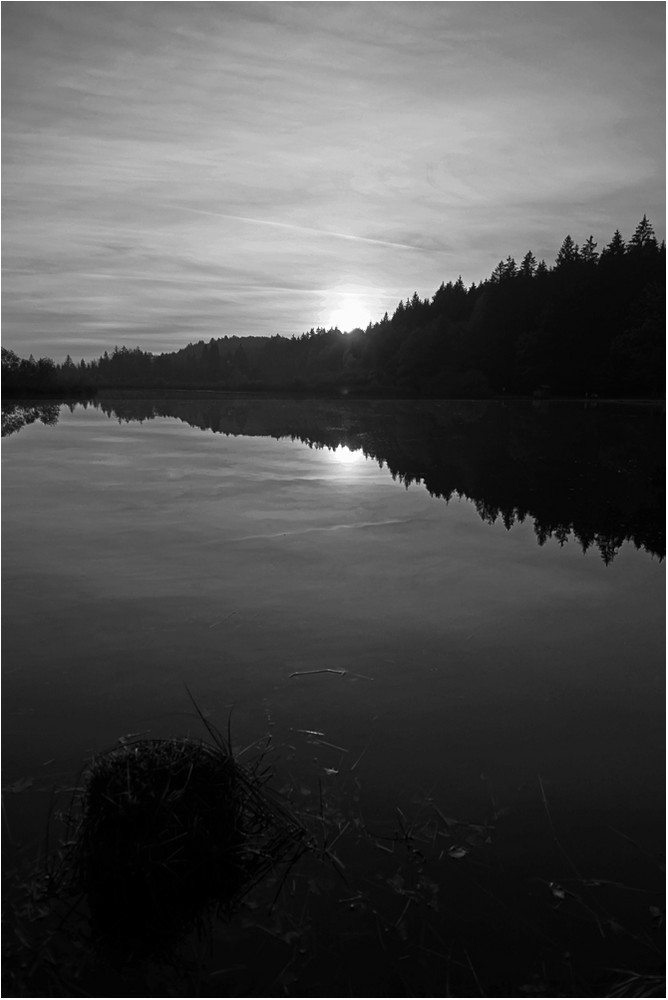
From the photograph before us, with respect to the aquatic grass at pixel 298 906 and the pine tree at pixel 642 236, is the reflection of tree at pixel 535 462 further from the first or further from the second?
the pine tree at pixel 642 236

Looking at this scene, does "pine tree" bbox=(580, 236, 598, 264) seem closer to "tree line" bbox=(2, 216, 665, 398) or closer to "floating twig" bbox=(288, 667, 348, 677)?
"tree line" bbox=(2, 216, 665, 398)

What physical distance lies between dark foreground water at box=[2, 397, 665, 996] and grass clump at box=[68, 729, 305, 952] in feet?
0.98

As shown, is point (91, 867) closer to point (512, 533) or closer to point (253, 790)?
point (253, 790)

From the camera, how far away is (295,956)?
13.5 feet

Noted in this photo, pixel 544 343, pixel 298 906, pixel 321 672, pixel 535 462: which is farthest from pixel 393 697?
pixel 544 343

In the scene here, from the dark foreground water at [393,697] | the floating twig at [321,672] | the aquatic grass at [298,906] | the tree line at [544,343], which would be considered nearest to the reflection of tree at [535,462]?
the dark foreground water at [393,697]

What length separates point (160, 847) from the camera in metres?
4.42

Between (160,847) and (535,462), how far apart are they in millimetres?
23641

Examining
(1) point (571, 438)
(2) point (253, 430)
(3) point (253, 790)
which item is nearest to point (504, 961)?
(3) point (253, 790)

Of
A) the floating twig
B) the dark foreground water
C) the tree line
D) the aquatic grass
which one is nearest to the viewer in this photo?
the aquatic grass

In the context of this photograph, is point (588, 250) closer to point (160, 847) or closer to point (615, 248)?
point (615, 248)

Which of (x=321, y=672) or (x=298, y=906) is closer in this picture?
(x=298, y=906)

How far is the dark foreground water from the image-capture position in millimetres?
4273

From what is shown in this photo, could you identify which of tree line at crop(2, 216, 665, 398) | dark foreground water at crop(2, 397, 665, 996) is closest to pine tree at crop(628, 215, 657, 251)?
tree line at crop(2, 216, 665, 398)
